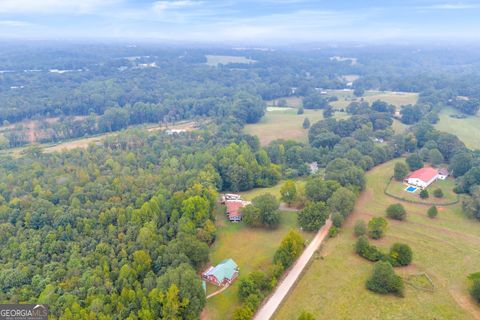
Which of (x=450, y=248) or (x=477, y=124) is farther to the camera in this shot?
(x=477, y=124)

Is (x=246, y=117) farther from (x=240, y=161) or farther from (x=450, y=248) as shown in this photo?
(x=450, y=248)

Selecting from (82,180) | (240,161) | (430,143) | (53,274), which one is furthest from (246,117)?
(53,274)

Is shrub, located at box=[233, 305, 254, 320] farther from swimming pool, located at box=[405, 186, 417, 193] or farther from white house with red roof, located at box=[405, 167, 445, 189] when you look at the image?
white house with red roof, located at box=[405, 167, 445, 189]

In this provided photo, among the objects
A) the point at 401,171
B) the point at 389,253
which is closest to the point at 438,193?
the point at 401,171

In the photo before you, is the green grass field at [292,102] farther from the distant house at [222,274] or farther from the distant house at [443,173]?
the distant house at [222,274]

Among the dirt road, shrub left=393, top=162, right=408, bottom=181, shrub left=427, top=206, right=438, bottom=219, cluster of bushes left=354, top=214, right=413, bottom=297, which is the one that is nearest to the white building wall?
shrub left=393, top=162, right=408, bottom=181

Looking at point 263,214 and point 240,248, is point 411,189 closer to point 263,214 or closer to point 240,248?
point 263,214
